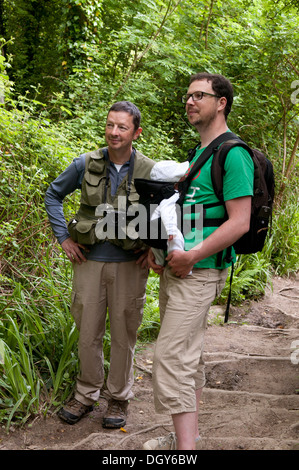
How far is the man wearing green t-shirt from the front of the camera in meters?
2.56

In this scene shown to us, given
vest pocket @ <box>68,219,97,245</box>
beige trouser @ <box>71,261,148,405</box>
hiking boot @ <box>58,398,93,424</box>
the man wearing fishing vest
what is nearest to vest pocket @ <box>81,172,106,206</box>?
the man wearing fishing vest

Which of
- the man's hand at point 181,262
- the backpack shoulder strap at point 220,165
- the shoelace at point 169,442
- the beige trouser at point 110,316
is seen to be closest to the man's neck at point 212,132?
the backpack shoulder strap at point 220,165

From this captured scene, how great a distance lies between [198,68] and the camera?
368 inches

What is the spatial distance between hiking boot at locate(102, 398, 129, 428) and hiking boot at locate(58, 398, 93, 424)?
0.18 m

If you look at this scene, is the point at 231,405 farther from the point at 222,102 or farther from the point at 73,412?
the point at 222,102

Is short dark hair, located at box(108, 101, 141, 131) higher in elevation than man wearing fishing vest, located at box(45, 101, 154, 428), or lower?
higher

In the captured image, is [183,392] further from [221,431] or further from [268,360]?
[268,360]

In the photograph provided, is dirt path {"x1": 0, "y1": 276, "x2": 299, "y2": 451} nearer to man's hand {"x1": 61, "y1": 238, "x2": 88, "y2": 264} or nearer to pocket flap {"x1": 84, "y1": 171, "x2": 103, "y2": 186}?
man's hand {"x1": 61, "y1": 238, "x2": 88, "y2": 264}

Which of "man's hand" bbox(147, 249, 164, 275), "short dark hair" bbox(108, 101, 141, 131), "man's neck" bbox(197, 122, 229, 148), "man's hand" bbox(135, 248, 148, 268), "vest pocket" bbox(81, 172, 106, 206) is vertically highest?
"short dark hair" bbox(108, 101, 141, 131)

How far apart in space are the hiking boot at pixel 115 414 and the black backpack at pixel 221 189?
4.58 ft

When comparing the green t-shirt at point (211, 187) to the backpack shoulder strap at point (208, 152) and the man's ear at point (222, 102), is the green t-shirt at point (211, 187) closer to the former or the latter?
the backpack shoulder strap at point (208, 152)

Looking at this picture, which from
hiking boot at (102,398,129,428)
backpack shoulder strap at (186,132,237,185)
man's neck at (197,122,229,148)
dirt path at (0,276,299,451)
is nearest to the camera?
backpack shoulder strap at (186,132,237,185)

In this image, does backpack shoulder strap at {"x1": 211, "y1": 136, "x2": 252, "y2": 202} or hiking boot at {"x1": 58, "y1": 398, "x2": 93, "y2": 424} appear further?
hiking boot at {"x1": 58, "y1": 398, "x2": 93, "y2": 424}
